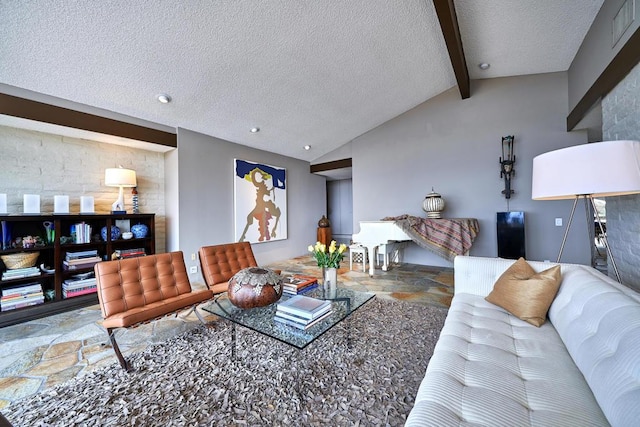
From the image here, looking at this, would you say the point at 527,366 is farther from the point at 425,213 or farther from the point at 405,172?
the point at 405,172

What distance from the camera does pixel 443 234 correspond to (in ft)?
13.2

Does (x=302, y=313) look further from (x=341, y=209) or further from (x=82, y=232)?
(x=341, y=209)

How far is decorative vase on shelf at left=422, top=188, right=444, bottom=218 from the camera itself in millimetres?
4477

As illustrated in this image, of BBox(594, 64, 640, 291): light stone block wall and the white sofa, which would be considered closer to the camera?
the white sofa

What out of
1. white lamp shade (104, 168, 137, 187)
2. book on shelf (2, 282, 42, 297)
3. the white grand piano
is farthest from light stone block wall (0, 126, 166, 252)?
the white grand piano

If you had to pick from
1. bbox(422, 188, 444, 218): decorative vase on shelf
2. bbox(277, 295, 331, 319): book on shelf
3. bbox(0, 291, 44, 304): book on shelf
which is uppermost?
bbox(422, 188, 444, 218): decorative vase on shelf

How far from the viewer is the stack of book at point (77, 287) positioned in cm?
300

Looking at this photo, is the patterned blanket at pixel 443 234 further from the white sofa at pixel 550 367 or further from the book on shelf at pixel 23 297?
the book on shelf at pixel 23 297

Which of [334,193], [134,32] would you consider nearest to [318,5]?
[134,32]

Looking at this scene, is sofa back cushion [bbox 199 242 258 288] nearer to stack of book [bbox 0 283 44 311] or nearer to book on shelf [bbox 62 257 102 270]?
book on shelf [bbox 62 257 102 270]

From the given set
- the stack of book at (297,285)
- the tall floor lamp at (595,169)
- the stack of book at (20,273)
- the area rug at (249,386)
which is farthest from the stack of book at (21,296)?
the tall floor lamp at (595,169)

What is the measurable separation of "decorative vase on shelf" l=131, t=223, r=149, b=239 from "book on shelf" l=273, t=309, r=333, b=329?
9.15 feet

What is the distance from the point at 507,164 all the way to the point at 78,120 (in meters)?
6.10

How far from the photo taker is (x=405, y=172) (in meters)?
5.22
